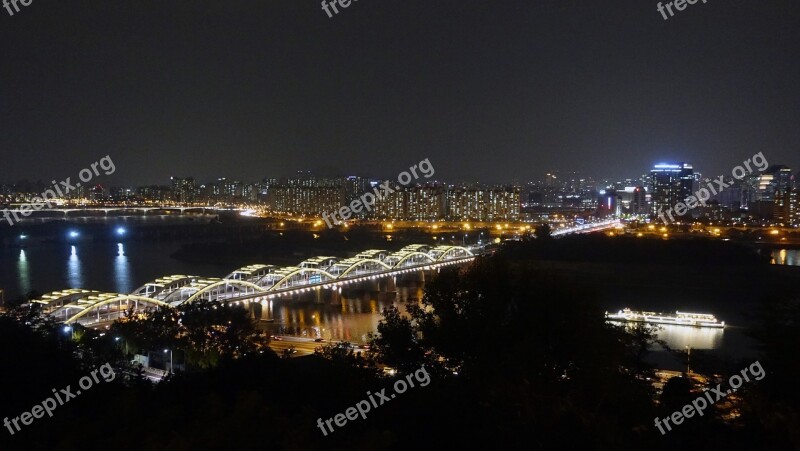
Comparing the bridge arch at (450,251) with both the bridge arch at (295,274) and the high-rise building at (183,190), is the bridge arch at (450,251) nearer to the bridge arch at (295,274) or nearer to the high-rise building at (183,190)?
the bridge arch at (295,274)

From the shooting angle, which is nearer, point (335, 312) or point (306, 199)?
point (335, 312)

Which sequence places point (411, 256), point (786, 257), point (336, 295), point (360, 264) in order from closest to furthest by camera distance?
point (336, 295) < point (360, 264) < point (411, 256) < point (786, 257)

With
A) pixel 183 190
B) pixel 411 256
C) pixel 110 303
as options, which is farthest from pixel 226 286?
pixel 183 190

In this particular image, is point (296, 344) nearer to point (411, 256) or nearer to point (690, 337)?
point (690, 337)

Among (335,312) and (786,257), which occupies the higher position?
(335,312)

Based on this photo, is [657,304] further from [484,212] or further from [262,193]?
[262,193]

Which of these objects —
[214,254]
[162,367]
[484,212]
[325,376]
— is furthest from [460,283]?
[484,212]

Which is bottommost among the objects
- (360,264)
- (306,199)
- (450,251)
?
(450,251)
